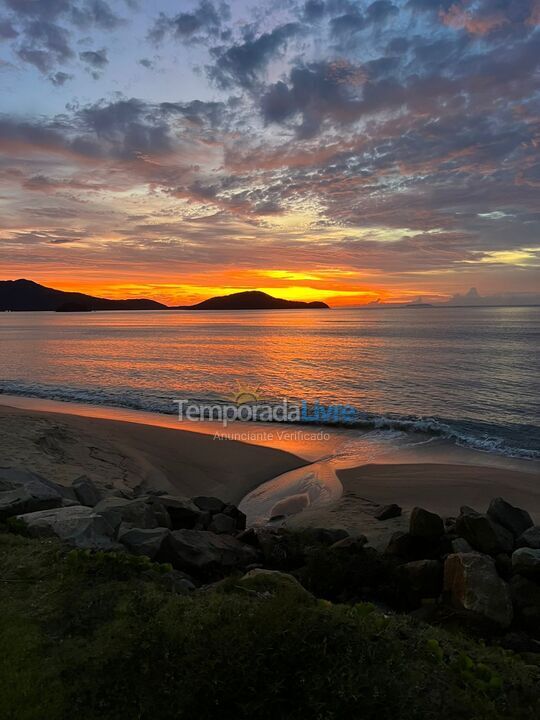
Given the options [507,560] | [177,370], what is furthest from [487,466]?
[177,370]

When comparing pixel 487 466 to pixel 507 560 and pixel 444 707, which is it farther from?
pixel 444 707

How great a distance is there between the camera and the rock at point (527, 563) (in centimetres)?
749

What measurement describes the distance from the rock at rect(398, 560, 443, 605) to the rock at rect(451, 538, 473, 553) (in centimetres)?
76

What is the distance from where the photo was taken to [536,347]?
2373 inches

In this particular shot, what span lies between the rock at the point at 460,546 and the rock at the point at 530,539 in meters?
1.30

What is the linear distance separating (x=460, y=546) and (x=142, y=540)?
16.5 ft

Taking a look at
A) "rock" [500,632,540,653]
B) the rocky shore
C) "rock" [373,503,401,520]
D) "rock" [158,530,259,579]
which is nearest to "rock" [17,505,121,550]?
the rocky shore

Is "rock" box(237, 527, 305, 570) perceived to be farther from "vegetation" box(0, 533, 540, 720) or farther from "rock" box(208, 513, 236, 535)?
"vegetation" box(0, 533, 540, 720)

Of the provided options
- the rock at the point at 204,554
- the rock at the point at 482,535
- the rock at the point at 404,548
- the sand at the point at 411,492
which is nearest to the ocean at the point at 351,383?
the sand at the point at 411,492

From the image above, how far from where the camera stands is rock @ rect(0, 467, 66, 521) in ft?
27.2

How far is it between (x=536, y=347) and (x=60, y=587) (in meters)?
64.1

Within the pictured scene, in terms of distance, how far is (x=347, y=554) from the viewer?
325 inches

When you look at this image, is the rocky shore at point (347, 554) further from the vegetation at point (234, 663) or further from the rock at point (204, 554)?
the vegetation at point (234, 663)

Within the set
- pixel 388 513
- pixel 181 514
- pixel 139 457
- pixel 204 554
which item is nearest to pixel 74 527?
pixel 204 554
